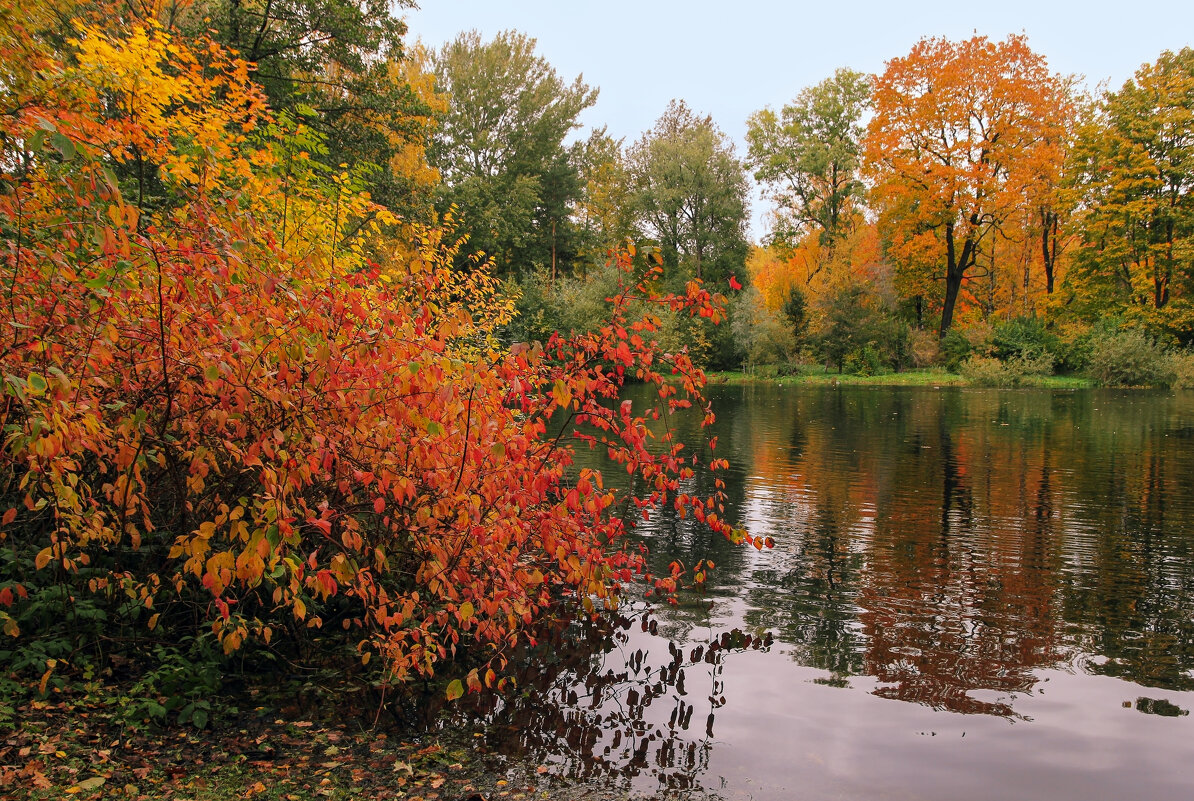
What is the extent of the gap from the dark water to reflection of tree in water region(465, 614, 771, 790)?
18 mm

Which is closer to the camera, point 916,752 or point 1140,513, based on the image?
point 916,752

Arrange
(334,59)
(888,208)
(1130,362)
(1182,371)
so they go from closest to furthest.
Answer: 1. (334,59)
2. (1182,371)
3. (1130,362)
4. (888,208)

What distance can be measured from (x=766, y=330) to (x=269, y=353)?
49.4 metres

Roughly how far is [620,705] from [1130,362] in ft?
139

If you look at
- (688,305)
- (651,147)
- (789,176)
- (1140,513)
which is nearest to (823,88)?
(789,176)

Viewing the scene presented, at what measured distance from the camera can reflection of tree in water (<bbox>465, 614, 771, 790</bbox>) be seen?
4.81 metres

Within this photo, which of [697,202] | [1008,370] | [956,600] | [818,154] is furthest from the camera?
[697,202]

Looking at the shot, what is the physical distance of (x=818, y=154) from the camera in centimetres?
5453

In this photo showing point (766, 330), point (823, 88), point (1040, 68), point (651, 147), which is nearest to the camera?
point (1040, 68)

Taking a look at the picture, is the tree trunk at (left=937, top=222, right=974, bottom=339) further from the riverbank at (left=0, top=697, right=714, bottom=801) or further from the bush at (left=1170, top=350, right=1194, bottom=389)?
the riverbank at (left=0, top=697, right=714, bottom=801)

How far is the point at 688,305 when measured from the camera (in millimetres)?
5695

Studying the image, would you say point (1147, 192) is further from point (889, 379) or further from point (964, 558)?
point (964, 558)

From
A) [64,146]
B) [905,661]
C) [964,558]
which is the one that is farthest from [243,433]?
[964,558]

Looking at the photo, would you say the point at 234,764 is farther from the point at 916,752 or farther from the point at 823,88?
the point at 823,88
